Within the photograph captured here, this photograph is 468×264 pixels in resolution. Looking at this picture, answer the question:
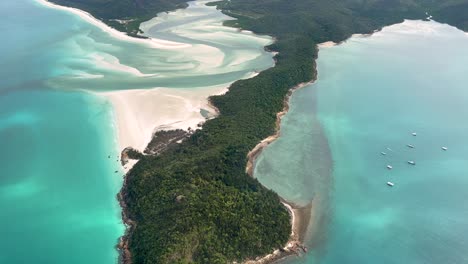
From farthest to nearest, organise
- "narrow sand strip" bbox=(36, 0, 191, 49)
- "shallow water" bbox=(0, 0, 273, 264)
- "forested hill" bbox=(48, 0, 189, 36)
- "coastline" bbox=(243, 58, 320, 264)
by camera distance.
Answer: "forested hill" bbox=(48, 0, 189, 36) → "narrow sand strip" bbox=(36, 0, 191, 49) → "shallow water" bbox=(0, 0, 273, 264) → "coastline" bbox=(243, 58, 320, 264)

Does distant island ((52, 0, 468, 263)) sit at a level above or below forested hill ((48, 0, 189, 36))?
below

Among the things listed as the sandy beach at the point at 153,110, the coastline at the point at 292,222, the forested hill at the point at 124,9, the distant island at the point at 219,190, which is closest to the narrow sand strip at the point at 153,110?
the sandy beach at the point at 153,110

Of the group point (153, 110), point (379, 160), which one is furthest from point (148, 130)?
point (379, 160)

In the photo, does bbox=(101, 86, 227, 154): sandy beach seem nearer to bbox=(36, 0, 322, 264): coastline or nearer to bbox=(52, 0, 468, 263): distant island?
bbox=(36, 0, 322, 264): coastline

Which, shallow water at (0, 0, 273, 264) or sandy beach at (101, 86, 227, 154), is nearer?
shallow water at (0, 0, 273, 264)

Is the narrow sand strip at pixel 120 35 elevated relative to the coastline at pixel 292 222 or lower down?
elevated

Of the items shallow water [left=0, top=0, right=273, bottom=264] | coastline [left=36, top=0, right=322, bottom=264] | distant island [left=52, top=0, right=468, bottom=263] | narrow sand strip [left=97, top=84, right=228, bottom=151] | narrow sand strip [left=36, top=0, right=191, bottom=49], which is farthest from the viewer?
narrow sand strip [left=36, top=0, right=191, bottom=49]

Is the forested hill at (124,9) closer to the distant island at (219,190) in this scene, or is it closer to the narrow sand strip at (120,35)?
the narrow sand strip at (120,35)

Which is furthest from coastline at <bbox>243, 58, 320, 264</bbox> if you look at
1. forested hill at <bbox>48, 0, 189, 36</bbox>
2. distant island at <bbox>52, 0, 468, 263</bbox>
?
forested hill at <bbox>48, 0, 189, 36</bbox>
